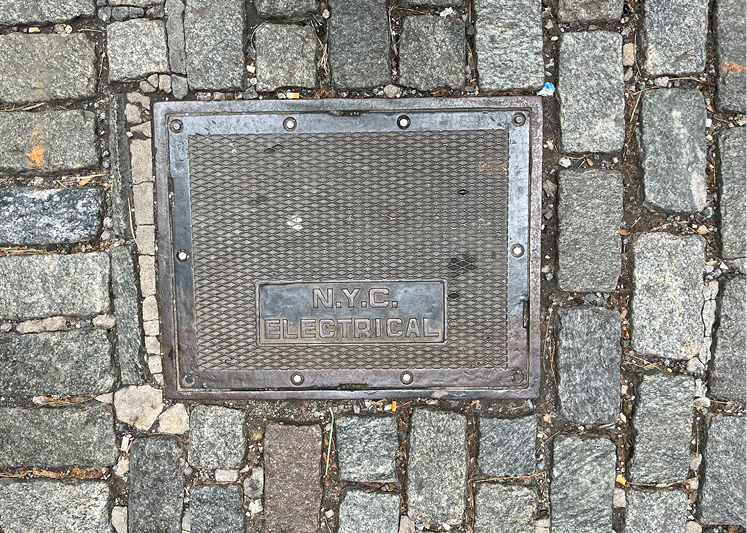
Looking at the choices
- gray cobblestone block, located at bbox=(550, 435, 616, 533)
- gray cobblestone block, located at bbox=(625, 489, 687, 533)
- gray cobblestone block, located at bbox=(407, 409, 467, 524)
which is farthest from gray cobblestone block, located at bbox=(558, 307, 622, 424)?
gray cobblestone block, located at bbox=(407, 409, 467, 524)

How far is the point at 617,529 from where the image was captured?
6.95 ft

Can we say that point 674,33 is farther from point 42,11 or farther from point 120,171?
point 42,11

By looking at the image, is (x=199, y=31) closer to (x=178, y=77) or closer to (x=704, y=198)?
(x=178, y=77)

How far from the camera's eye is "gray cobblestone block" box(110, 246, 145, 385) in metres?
2.08

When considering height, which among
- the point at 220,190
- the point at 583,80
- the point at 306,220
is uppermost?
the point at 583,80

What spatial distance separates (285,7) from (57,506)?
7.36 ft

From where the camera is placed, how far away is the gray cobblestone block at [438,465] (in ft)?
6.82

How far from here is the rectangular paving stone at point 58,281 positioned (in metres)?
2.08

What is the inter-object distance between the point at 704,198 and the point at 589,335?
0.72 m

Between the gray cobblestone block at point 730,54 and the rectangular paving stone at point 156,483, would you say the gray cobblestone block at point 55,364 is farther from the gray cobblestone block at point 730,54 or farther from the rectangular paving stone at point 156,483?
the gray cobblestone block at point 730,54

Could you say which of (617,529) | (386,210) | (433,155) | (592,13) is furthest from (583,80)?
(617,529)

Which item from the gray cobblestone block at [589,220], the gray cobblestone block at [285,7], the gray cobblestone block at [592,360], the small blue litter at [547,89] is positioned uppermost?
the gray cobblestone block at [285,7]

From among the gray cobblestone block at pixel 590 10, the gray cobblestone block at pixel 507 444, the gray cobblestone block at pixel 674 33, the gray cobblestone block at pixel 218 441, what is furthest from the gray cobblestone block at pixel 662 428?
the gray cobblestone block at pixel 218 441

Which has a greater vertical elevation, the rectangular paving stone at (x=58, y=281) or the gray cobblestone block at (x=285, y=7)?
the gray cobblestone block at (x=285, y=7)
